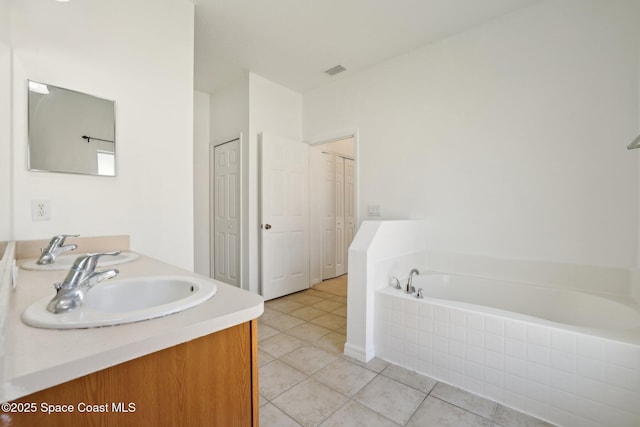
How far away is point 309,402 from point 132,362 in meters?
1.23

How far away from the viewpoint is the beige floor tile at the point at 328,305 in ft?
9.54

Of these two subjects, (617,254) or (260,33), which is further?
(260,33)

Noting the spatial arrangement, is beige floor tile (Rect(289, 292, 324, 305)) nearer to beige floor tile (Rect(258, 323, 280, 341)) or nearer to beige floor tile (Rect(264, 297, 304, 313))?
beige floor tile (Rect(264, 297, 304, 313))

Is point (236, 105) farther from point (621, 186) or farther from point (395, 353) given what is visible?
point (621, 186)

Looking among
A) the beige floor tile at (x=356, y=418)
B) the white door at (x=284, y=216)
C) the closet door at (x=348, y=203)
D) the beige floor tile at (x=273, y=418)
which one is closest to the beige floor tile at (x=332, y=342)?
the beige floor tile at (x=356, y=418)

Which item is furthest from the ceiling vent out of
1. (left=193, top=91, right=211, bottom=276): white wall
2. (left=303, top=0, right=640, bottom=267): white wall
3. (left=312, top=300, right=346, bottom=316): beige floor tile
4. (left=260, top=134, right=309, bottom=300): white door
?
A: (left=312, top=300, right=346, bottom=316): beige floor tile

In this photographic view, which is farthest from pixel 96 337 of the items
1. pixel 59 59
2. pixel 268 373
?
pixel 59 59

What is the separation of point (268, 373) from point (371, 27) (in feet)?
9.24

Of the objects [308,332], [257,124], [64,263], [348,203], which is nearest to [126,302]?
[64,263]

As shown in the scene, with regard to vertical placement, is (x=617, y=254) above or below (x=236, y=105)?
below

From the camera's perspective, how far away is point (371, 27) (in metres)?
2.35

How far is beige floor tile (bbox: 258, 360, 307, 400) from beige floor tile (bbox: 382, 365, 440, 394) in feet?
1.84

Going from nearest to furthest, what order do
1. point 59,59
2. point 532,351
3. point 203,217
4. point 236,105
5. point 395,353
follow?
point 532,351
point 59,59
point 395,353
point 236,105
point 203,217

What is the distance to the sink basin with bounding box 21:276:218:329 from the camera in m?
0.58
